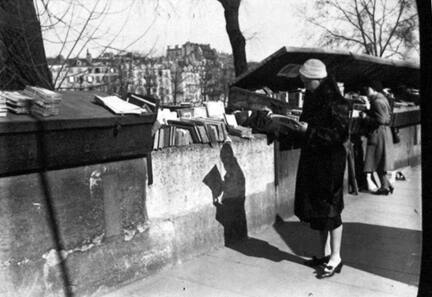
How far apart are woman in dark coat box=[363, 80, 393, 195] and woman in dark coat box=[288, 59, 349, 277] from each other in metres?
4.43

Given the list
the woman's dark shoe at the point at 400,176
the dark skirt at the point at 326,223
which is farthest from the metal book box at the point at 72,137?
the woman's dark shoe at the point at 400,176

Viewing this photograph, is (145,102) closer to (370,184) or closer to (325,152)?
(325,152)

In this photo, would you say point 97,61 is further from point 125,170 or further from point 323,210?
point 323,210

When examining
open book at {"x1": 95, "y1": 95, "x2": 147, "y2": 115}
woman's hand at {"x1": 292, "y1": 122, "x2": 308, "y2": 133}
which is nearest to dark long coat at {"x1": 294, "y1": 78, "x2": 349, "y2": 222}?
woman's hand at {"x1": 292, "y1": 122, "x2": 308, "y2": 133}

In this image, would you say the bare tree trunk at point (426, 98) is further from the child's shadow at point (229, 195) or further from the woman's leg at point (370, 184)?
the woman's leg at point (370, 184)

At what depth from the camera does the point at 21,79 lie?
7770 millimetres

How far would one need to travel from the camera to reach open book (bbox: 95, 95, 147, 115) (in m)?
4.52

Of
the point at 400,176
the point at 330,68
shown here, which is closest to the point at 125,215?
the point at 330,68

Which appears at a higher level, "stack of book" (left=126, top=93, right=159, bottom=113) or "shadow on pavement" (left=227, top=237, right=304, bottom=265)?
"stack of book" (left=126, top=93, right=159, bottom=113)

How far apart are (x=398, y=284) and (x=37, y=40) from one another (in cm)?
604

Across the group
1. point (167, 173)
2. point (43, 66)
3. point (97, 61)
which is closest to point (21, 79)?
point (43, 66)

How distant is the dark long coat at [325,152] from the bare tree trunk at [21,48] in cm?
441

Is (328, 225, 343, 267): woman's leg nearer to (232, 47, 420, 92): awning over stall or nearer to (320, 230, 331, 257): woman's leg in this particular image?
(320, 230, 331, 257): woman's leg

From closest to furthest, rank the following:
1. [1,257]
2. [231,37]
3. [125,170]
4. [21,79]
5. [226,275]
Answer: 1. [1,257]
2. [125,170]
3. [226,275]
4. [21,79]
5. [231,37]
